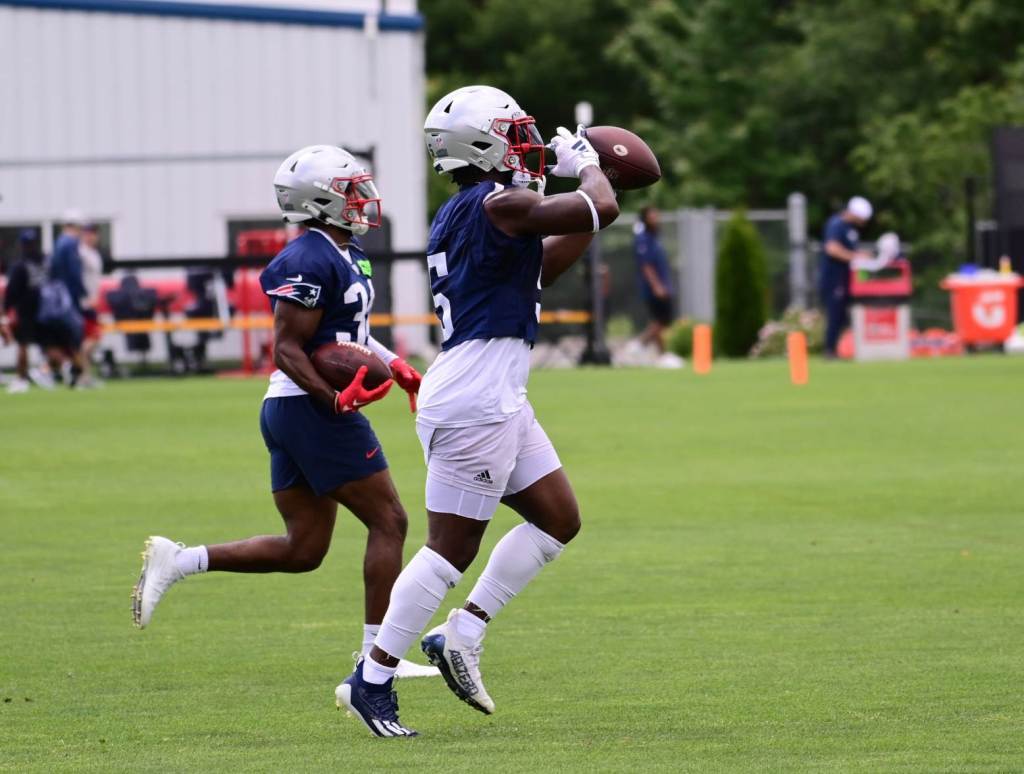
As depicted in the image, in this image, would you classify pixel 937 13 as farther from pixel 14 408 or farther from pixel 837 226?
pixel 14 408

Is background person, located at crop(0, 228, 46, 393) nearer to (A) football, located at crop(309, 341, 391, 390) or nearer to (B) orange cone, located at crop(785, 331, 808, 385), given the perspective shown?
(B) orange cone, located at crop(785, 331, 808, 385)

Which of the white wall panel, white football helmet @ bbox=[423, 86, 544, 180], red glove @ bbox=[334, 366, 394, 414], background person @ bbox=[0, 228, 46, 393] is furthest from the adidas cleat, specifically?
the white wall panel

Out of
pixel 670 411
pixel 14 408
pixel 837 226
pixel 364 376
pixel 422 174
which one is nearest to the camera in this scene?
pixel 364 376

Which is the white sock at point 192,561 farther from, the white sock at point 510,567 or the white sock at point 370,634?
the white sock at point 510,567

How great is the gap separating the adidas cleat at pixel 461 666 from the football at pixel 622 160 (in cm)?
170

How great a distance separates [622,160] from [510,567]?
4.93ft

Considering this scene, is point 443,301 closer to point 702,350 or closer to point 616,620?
point 616,620

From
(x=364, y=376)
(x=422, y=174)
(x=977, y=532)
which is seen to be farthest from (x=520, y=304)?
(x=422, y=174)

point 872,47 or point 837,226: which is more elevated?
point 872,47

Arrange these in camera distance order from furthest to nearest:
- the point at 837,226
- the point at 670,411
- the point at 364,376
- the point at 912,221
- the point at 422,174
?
the point at 912,221, the point at 422,174, the point at 837,226, the point at 670,411, the point at 364,376

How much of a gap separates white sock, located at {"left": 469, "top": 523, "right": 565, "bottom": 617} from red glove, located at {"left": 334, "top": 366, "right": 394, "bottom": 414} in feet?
2.47

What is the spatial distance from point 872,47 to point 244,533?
3890cm

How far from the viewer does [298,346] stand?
7.34 m

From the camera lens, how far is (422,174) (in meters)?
32.2
